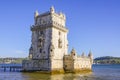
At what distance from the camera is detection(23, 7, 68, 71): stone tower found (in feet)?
201

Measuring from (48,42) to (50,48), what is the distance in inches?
98.3

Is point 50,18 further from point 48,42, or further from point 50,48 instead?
point 50,48

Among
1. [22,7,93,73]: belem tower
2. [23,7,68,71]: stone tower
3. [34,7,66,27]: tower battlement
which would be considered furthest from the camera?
[34,7,66,27]: tower battlement

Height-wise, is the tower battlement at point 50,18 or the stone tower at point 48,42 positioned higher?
the tower battlement at point 50,18

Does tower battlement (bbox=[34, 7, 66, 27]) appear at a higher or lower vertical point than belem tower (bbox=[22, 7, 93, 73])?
higher

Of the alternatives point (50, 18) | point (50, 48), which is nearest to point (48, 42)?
point (50, 48)

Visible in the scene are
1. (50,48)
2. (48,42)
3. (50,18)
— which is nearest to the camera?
(50,48)

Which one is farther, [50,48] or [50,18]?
[50,18]

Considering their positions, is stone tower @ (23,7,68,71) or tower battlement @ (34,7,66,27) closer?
stone tower @ (23,7,68,71)

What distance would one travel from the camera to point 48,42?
6284cm

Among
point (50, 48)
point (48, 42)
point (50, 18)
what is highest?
point (50, 18)

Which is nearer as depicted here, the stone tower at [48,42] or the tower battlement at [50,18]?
the stone tower at [48,42]

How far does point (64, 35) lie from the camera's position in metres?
69.4

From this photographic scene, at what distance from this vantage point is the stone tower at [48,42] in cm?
6125
